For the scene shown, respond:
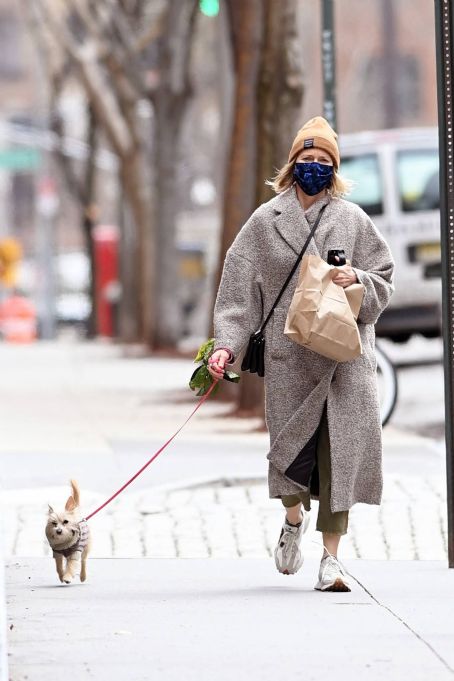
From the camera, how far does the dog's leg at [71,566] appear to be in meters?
7.87

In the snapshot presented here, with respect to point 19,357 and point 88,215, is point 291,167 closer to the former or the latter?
point 19,357

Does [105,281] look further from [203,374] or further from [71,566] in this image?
[203,374]

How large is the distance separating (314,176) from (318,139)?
0.15 metres

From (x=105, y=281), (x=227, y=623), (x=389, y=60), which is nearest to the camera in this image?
(x=227, y=623)

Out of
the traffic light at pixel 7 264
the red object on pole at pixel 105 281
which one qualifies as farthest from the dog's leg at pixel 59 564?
the traffic light at pixel 7 264

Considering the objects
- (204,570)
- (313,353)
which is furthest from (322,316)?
(204,570)

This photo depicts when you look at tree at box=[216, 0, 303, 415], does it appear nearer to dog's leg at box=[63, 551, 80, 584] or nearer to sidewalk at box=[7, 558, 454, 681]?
sidewalk at box=[7, 558, 454, 681]

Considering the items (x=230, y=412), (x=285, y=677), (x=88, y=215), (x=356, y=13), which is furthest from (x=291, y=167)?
(x=356, y=13)

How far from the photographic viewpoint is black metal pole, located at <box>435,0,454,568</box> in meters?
8.32

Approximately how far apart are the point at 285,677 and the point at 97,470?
6.95 metres

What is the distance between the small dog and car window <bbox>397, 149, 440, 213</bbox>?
1236 cm

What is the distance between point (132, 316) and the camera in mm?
40531

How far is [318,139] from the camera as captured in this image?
7.66 m

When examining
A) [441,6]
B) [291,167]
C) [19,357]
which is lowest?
[19,357]
